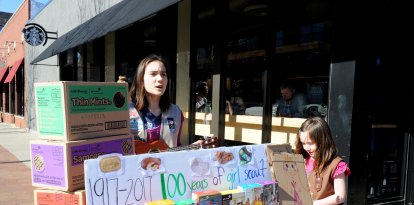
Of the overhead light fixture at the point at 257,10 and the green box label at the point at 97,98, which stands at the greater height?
the overhead light fixture at the point at 257,10

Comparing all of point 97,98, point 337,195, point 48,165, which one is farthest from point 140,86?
point 337,195

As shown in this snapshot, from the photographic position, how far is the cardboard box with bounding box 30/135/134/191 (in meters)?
1.73

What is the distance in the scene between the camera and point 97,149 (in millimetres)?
1870

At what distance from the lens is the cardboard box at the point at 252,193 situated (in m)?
1.75

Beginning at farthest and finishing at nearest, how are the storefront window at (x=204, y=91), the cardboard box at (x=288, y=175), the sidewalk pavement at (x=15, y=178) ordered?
the storefront window at (x=204, y=91) < the sidewalk pavement at (x=15, y=178) < the cardboard box at (x=288, y=175)

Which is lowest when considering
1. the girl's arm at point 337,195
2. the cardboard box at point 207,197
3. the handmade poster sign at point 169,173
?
the girl's arm at point 337,195

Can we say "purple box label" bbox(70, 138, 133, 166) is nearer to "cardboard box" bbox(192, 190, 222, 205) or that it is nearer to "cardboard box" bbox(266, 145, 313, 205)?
"cardboard box" bbox(192, 190, 222, 205)

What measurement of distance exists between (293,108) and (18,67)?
1845 centimetres

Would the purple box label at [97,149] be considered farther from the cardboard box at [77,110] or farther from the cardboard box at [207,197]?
the cardboard box at [207,197]

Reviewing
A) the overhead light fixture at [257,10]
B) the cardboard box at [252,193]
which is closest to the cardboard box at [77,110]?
the cardboard box at [252,193]

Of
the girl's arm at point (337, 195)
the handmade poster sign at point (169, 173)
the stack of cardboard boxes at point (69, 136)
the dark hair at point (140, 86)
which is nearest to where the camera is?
the handmade poster sign at point (169, 173)

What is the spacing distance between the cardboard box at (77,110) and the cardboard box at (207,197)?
64 cm

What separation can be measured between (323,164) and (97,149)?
1.51 metres

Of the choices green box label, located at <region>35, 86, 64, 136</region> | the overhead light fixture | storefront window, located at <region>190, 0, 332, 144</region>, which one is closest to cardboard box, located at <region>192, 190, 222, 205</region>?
green box label, located at <region>35, 86, 64, 136</region>
